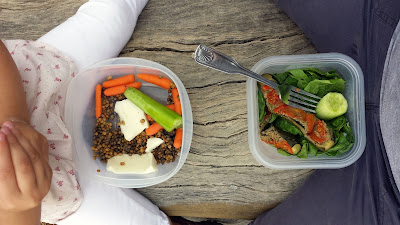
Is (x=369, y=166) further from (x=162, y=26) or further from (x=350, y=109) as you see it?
(x=162, y=26)

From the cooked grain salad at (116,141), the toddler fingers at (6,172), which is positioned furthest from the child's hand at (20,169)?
the cooked grain salad at (116,141)

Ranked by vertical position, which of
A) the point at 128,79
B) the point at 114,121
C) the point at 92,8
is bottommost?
the point at 114,121

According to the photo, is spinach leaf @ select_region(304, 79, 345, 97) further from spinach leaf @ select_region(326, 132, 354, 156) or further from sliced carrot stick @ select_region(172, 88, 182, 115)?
sliced carrot stick @ select_region(172, 88, 182, 115)

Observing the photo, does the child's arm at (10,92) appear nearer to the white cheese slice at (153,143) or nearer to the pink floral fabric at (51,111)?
the pink floral fabric at (51,111)

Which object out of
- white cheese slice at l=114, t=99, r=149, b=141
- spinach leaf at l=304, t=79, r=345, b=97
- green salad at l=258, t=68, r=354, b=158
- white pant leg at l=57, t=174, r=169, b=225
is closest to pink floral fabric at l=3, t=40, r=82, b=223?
white pant leg at l=57, t=174, r=169, b=225

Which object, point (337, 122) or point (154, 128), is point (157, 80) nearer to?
point (154, 128)

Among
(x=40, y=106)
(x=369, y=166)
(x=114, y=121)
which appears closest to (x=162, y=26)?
(x=114, y=121)
